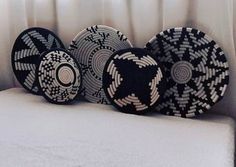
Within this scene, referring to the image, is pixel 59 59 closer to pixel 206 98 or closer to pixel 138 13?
pixel 138 13

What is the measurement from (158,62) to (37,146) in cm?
55

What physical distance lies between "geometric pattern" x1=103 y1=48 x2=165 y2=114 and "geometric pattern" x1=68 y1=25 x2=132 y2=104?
10cm

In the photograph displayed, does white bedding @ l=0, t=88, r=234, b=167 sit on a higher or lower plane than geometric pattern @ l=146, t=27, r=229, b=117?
lower

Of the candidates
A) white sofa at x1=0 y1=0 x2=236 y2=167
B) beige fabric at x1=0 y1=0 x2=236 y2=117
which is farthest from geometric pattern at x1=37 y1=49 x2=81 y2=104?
beige fabric at x1=0 y1=0 x2=236 y2=117

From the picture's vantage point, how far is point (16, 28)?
4.79 ft

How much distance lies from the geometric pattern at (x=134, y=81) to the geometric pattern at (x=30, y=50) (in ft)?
1.11

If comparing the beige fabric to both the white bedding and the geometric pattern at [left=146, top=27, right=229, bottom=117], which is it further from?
the white bedding

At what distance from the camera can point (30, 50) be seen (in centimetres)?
141

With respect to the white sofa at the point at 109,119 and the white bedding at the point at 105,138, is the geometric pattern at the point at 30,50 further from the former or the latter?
the white bedding at the point at 105,138

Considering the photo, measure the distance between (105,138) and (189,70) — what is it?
45 cm

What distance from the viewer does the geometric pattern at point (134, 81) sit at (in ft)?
3.77

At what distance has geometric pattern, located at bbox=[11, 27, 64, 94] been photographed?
139cm

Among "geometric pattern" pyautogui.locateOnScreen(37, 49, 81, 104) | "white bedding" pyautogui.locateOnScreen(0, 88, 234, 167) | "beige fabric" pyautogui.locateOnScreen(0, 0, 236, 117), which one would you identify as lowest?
"white bedding" pyautogui.locateOnScreen(0, 88, 234, 167)

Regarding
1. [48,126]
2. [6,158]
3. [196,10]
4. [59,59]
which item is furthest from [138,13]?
[6,158]
